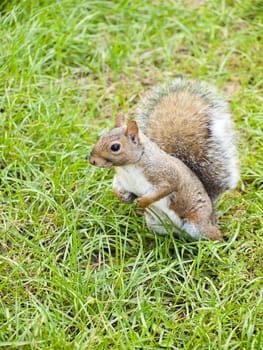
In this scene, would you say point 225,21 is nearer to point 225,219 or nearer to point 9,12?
point 9,12

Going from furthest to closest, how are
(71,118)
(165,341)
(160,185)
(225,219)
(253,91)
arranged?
1. (253,91)
2. (71,118)
3. (225,219)
4. (160,185)
5. (165,341)

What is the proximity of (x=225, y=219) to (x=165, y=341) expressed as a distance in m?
0.77

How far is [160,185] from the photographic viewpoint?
283 centimetres

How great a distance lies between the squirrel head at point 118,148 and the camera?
274 centimetres

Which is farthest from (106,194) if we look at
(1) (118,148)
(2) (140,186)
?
(1) (118,148)

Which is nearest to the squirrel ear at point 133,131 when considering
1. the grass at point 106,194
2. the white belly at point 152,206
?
the white belly at point 152,206

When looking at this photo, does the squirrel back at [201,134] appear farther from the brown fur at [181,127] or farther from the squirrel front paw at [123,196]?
the squirrel front paw at [123,196]

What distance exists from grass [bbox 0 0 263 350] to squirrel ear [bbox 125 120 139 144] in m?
0.40

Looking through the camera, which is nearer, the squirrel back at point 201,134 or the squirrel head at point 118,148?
the squirrel head at point 118,148

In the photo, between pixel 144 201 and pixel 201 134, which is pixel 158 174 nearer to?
pixel 144 201

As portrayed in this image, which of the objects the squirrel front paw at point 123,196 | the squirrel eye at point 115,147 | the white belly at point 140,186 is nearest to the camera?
the squirrel eye at point 115,147

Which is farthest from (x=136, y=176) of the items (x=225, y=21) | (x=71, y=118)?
(x=225, y=21)

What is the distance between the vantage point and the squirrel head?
108 inches

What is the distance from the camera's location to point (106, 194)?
3.17 meters
